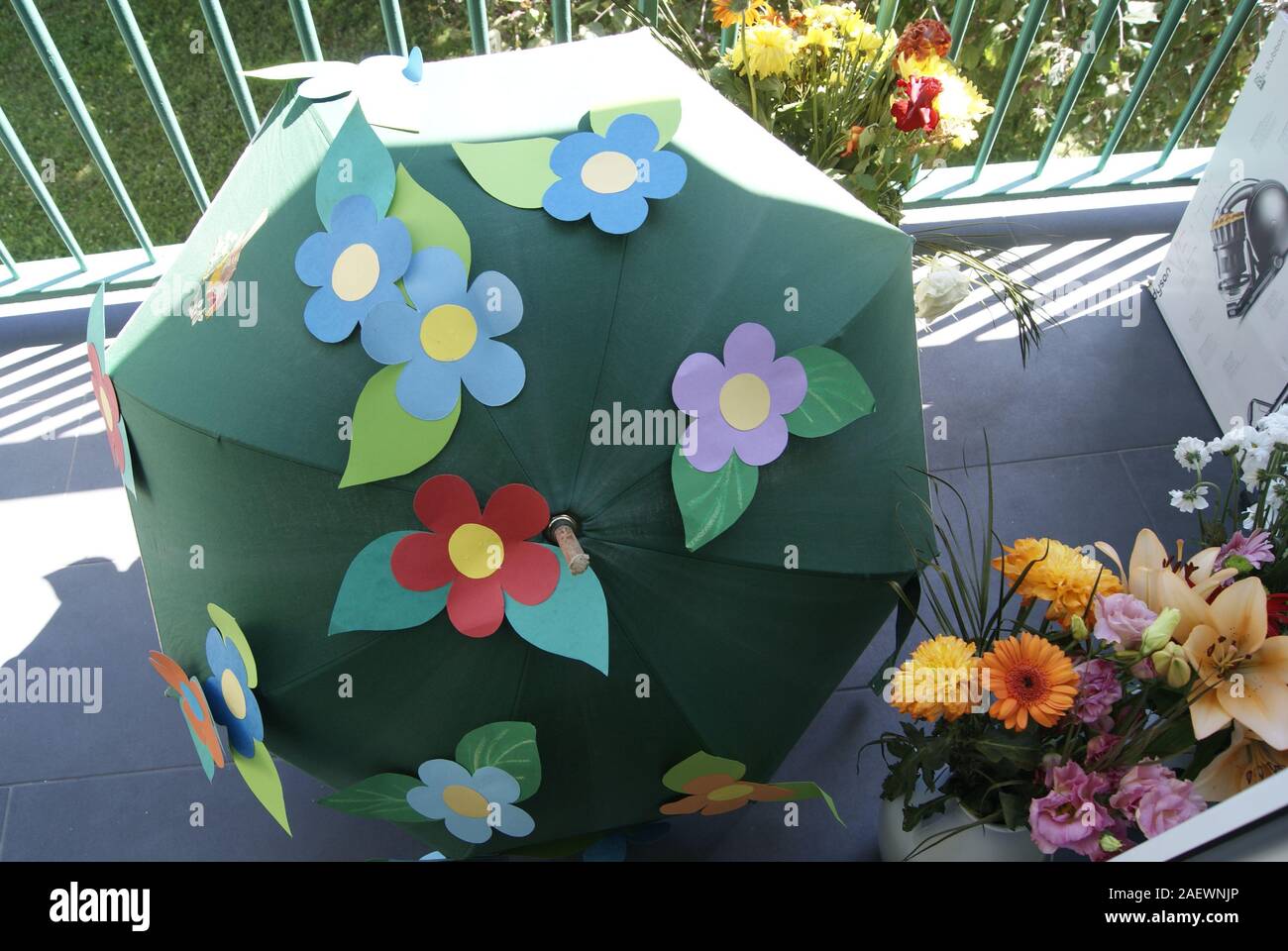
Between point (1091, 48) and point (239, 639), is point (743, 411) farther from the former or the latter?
point (1091, 48)

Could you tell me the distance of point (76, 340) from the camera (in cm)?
304

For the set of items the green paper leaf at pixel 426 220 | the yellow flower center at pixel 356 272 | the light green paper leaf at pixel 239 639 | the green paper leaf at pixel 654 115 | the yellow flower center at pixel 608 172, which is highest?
the green paper leaf at pixel 654 115

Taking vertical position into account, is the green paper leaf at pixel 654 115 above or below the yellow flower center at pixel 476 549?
above

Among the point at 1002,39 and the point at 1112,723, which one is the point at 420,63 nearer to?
the point at 1112,723

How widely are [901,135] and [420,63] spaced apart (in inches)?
41.5

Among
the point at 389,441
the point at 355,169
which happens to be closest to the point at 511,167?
the point at 355,169

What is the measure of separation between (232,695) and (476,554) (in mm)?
474

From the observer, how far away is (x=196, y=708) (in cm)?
177

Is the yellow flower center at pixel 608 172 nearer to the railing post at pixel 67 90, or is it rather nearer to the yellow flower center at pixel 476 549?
the yellow flower center at pixel 476 549

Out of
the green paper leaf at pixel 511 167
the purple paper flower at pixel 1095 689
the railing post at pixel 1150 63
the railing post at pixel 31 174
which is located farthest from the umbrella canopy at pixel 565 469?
the railing post at pixel 1150 63

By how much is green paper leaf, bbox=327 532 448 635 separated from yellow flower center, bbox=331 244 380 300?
0.34 meters

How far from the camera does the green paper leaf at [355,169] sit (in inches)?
62.5

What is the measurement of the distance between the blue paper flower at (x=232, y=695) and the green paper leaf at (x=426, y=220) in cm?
65

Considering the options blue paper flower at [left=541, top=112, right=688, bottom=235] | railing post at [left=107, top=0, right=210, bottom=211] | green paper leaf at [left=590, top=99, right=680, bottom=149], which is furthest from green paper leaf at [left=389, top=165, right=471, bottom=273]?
railing post at [left=107, top=0, right=210, bottom=211]
